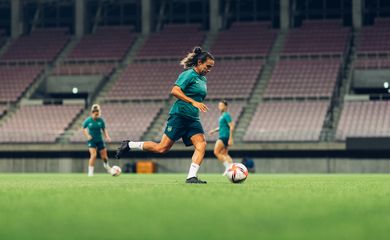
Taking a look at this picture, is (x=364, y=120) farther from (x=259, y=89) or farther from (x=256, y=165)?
(x=259, y=89)

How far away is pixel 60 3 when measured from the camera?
5441cm

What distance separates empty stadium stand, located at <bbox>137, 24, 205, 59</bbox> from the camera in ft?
157

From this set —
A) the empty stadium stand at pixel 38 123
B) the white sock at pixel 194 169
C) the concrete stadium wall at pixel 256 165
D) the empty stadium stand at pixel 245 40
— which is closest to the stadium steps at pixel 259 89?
the empty stadium stand at pixel 245 40

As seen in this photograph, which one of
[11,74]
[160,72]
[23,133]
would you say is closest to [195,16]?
[160,72]

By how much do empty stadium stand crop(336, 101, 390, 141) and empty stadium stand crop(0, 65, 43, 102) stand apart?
1770cm

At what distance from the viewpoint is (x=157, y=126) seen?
40.3 m

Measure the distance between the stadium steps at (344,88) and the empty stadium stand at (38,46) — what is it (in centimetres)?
1720

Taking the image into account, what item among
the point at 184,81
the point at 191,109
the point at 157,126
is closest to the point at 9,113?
the point at 157,126

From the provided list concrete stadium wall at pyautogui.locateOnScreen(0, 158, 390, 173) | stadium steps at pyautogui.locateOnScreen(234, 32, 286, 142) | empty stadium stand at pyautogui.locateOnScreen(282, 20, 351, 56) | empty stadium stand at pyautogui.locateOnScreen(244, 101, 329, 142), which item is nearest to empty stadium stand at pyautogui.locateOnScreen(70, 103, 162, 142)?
concrete stadium wall at pyautogui.locateOnScreen(0, 158, 390, 173)

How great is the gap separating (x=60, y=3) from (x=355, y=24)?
62.7 feet

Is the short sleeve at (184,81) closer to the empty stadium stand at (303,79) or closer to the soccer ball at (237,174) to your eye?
the soccer ball at (237,174)

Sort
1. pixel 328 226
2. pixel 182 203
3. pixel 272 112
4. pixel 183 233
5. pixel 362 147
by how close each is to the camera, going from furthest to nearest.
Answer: pixel 272 112 → pixel 362 147 → pixel 182 203 → pixel 328 226 → pixel 183 233

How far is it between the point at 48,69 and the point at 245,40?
1136 centimetres

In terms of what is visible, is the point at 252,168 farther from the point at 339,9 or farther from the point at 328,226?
the point at 328,226
